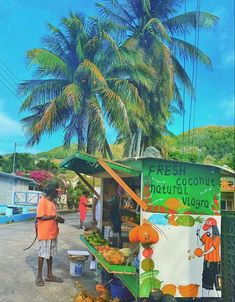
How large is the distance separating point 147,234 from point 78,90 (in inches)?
583

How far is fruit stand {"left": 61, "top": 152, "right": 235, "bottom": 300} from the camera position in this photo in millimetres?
5250

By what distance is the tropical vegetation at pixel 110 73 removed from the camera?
62.5 feet

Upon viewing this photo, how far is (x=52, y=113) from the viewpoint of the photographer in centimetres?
1908

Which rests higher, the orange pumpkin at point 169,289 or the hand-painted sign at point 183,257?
the hand-painted sign at point 183,257

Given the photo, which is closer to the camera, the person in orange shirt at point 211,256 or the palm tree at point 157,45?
the person in orange shirt at point 211,256

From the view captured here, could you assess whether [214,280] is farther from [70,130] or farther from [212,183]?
[70,130]

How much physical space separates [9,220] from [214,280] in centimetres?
1664

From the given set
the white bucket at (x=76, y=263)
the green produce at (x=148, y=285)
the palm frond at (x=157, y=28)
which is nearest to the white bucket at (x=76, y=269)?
the white bucket at (x=76, y=263)

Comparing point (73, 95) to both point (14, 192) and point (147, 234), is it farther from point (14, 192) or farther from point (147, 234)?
point (147, 234)

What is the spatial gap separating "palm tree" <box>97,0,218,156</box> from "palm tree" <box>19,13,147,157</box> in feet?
5.87

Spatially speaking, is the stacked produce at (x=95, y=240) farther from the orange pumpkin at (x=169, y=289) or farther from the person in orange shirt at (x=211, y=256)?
the person in orange shirt at (x=211, y=256)

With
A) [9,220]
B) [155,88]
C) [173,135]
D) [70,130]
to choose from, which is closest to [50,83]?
[70,130]

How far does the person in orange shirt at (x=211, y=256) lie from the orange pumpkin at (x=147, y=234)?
802mm

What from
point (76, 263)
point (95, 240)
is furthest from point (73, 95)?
point (95, 240)
